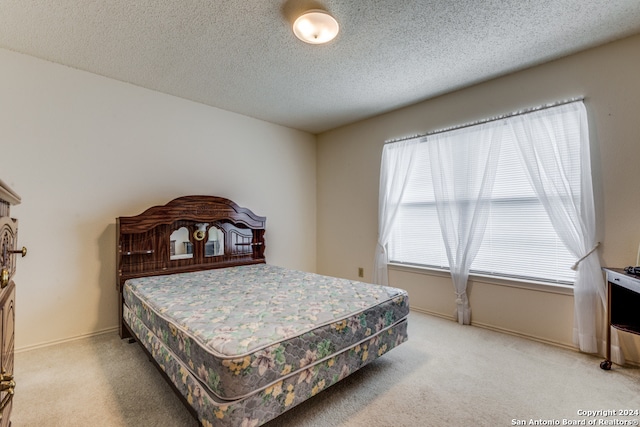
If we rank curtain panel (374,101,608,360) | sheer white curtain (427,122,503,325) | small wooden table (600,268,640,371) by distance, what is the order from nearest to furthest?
small wooden table (600,268,640,371)
curtain panel (374,101,608,360)
sheer white curtain (427,122,503,325)

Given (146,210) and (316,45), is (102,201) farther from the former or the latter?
(316,45)

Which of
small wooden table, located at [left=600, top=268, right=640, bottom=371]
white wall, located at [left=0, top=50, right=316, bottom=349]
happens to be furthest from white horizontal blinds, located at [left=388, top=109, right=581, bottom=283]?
white wall, located at [left=0, top=50, right=316, bottom=349]

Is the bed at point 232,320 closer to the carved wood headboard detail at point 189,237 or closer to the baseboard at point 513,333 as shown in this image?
the carved wood headboard detail at point 189,237

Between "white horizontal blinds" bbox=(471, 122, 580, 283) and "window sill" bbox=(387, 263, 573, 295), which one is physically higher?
"white horizontal blinds" bbox=(471, 122, 580, 283)

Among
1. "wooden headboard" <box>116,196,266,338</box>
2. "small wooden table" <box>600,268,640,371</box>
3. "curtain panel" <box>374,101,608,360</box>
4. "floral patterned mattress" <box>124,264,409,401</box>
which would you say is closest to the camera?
"floral patterned mattress" <box>124,264,409,401</box>

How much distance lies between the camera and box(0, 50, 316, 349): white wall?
8.00 feet

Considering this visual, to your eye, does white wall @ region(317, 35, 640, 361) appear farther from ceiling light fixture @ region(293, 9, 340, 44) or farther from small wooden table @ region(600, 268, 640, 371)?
ceiling light fixture @ region(293, 9, 340, 44)

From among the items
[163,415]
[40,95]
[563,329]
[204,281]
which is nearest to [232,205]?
[204,281]

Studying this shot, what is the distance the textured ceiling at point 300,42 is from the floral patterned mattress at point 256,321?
195cm

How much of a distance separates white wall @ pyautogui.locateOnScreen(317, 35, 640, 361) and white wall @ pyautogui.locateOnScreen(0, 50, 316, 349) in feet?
6.11

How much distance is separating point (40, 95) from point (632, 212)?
4923 mm

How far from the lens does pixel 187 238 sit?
10.5 feet

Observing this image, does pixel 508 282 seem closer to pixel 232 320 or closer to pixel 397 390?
pixel 397 390

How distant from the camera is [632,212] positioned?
2.21 meters
